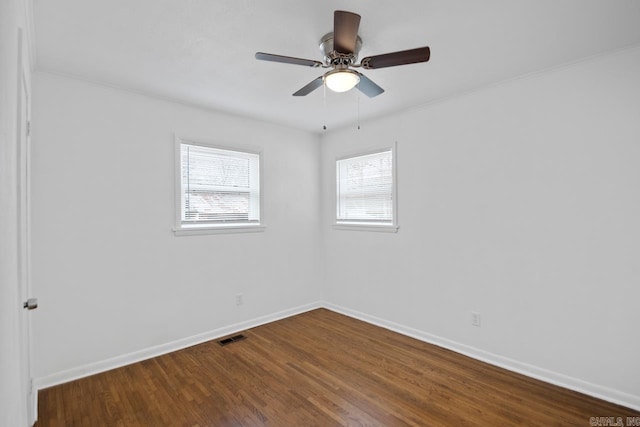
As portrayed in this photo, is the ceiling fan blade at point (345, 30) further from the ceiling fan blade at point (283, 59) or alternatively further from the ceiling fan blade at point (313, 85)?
the ceiling fan blade at point (313, 85)

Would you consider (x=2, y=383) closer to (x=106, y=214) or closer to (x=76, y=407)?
(x=76, y=407)

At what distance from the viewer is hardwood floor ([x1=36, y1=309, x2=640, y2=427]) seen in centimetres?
212

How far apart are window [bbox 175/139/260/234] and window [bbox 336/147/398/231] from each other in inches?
45.2

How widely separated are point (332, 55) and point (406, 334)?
292cm

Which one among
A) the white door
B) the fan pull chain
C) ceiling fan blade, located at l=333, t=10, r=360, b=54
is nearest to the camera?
the white door

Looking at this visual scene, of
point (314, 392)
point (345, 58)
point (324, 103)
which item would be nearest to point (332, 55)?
point (345, 58)

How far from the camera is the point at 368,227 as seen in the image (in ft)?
12.9

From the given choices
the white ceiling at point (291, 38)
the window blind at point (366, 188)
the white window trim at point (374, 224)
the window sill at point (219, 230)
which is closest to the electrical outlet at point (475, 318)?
the white window trim at point (374, 224)

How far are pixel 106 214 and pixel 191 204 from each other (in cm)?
78

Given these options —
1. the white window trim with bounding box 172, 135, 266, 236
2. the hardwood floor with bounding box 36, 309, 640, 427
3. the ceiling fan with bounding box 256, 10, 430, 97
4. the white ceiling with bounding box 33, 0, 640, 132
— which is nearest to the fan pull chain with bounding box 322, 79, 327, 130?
the white ceiling with bounding box 33, 0, 640, 132

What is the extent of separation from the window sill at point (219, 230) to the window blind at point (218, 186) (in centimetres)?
9

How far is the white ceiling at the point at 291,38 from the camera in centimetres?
178

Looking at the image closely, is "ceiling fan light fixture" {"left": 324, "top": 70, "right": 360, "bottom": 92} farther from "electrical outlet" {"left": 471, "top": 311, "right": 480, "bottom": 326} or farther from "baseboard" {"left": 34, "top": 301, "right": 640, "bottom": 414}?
"baseboard" {"left": 34, "top": 301, "right": 640, "bottom": 414}

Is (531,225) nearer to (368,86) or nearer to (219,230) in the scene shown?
(368,86)
